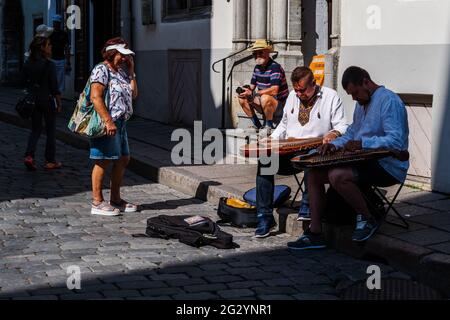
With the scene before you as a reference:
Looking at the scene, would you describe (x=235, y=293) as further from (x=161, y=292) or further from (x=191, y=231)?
(x=191, y=231)

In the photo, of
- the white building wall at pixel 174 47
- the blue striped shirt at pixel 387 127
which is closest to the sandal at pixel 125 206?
the blue striped shirt at pixel 387 127

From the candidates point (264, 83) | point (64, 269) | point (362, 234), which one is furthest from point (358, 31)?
point (64, 269)

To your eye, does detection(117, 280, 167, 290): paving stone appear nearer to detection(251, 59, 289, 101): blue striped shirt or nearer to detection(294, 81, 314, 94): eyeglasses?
detection(294, 81, 314, 94): eyeglasses

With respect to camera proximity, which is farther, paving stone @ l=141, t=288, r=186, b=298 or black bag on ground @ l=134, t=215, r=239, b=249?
black bag on ground @ l=134, t=215, r=239, b=249

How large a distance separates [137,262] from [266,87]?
523cm

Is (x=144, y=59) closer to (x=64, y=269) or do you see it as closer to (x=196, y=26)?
(x=196, y=26)

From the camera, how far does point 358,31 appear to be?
9883 mm

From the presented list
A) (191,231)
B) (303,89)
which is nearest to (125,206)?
(191,231)

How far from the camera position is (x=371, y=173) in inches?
268

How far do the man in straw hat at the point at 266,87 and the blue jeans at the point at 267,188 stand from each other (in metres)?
3.74

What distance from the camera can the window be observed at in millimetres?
14320

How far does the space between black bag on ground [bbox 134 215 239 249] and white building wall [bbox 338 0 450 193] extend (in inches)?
102

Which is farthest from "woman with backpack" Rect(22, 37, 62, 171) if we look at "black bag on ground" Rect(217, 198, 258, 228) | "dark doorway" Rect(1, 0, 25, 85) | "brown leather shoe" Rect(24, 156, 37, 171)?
"dark doorway" Rect(1, 0, 25, 85)

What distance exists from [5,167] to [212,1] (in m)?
4.45
